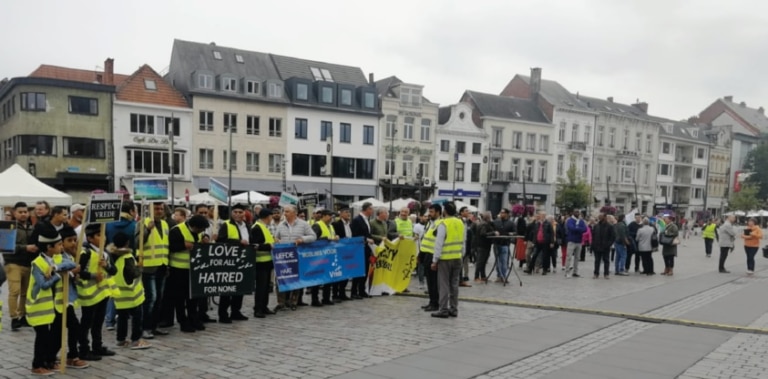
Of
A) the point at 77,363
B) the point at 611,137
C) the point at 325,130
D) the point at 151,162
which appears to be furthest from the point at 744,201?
the point at 77,363

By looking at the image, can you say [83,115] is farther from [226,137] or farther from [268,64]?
[268,64]

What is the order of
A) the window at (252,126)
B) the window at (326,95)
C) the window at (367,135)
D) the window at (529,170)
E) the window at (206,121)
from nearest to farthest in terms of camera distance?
the window at (206,121) < the window at (252,126) < the window at (326,95) < the window at (367,135) < the window at (529,170)

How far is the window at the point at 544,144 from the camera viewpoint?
57562mm

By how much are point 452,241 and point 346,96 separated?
38.0 meters

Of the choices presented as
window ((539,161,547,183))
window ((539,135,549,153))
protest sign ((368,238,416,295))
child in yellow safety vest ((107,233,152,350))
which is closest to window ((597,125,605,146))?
window ((539,135,549,153))

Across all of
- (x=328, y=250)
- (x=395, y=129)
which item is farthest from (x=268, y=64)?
(x=328, y=250)

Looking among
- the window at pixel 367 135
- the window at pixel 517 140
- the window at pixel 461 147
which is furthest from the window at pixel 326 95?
the window at pixel 517 140

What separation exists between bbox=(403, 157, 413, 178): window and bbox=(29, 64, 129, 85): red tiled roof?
2390 centimetres

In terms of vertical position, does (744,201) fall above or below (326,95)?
below

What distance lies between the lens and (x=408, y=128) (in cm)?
4950

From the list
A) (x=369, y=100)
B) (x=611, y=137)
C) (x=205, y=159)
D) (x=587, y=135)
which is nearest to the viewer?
(x=205, y=159)

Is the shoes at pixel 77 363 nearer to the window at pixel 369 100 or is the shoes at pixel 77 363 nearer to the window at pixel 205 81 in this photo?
the window at pixel 205 81

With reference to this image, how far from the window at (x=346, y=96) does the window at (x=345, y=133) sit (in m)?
1.77

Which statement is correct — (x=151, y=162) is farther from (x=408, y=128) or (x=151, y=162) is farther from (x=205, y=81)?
(x=408, y=128)
